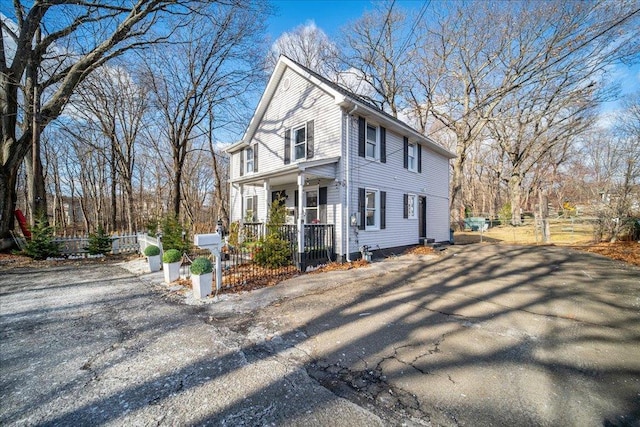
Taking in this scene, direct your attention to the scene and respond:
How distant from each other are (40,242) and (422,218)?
1578cm

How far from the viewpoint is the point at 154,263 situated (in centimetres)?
827

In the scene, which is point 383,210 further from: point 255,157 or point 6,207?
point 6,207

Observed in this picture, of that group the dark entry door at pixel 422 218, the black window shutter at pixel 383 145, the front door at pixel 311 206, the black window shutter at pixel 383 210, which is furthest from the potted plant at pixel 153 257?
the dark entry door at pixel 422 218

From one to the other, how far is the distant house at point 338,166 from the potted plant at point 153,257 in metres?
3.08

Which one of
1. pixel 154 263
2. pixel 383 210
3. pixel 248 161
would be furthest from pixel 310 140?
pixel 154 263

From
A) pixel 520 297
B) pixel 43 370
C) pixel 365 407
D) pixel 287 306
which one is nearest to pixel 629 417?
pixel 365 407

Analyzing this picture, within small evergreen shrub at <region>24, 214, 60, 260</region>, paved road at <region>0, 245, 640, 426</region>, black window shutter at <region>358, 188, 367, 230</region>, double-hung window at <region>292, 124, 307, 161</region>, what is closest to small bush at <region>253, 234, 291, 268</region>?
paved road at <region>0, 245, 640, 426</region>

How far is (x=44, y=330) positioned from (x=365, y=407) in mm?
4911

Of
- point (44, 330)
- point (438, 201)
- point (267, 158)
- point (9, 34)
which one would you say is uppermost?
point (9, 34)

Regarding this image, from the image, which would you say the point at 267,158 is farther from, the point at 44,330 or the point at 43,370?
the point at 43,370

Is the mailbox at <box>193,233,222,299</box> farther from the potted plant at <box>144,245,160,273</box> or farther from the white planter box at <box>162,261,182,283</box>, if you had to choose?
the potted plant at <box>144,245,160,273</box>

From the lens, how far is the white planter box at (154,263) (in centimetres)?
820

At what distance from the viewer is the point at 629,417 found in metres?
2.16

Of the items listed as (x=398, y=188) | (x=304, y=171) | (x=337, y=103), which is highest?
(x=337, y=103)
